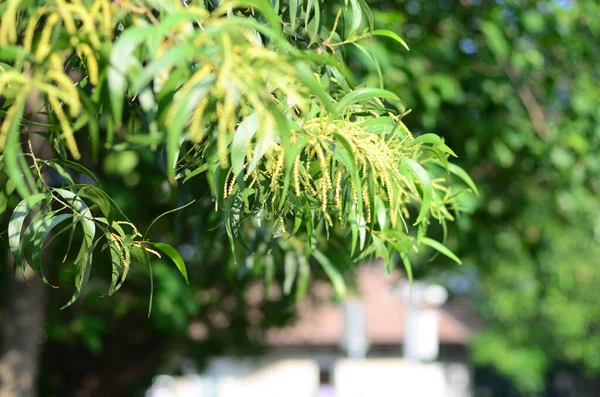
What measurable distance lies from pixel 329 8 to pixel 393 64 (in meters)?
0.57

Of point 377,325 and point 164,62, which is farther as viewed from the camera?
point 377,325

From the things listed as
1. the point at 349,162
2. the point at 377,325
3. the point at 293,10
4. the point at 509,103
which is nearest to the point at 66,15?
the point at 349,162

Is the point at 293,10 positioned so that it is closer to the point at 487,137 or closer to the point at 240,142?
the point at 240,142

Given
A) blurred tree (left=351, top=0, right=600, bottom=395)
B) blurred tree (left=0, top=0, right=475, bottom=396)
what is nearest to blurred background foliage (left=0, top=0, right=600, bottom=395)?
blurred tree (left=351, top=0, right=600, bottom=395)

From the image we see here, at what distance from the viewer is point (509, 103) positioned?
240 inches

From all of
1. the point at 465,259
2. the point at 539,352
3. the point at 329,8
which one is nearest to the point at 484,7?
the point at 329,8

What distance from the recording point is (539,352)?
89.1 feet

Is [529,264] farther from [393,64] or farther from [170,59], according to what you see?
[170,59]

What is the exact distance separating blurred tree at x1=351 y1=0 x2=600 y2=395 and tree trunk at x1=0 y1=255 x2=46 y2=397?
249cm

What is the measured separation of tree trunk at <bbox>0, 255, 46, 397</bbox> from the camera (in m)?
Result: 5.52

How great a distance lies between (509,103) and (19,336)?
3.55 m

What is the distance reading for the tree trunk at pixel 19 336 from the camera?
18.1ft

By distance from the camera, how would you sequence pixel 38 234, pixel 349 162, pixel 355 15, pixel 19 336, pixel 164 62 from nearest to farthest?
1. pixel 164 62
2. pixel 349 162
3. pixel 38 234
4. pixel 355 15
5. pixel 19 336

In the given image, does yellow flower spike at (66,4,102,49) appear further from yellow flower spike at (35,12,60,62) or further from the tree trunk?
the tree trunk
